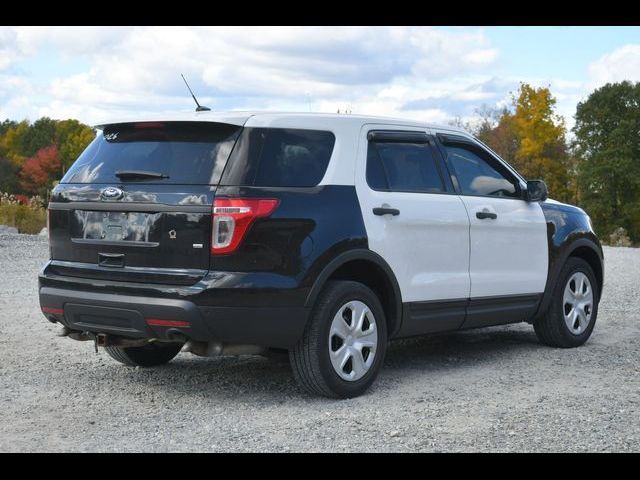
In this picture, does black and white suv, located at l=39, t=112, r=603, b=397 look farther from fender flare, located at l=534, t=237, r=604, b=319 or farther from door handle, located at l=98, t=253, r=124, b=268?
fender flare, located at l=534, t=237, r=604, b=319

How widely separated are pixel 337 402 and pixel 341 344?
15.1 inches

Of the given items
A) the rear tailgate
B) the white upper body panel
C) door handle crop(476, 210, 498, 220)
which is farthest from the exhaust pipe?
door handle crop(476, 210, 498, 220)

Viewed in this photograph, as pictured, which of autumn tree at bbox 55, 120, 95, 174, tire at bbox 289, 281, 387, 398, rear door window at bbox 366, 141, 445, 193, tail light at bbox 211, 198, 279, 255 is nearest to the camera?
tail light at bbox 211, 198, 279, 255

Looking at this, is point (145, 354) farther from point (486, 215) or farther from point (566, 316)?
point (566, 316)

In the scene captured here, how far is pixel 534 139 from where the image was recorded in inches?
2259

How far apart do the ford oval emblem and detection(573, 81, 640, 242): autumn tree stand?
171 ft

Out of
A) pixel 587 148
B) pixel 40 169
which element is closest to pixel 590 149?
pixel 587 148

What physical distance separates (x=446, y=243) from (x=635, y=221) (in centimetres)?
5188

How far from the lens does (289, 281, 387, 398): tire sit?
249 inches

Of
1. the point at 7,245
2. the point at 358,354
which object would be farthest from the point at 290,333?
the point at 7,245

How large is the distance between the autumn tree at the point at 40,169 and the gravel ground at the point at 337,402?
6253 cm

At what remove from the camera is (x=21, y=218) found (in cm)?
2388

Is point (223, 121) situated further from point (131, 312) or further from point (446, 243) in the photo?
point (446, 243)

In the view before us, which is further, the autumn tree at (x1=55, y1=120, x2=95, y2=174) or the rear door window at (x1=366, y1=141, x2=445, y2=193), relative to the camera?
the autumn tree at (x1=55, y1=120, x2=95, y2=174)
